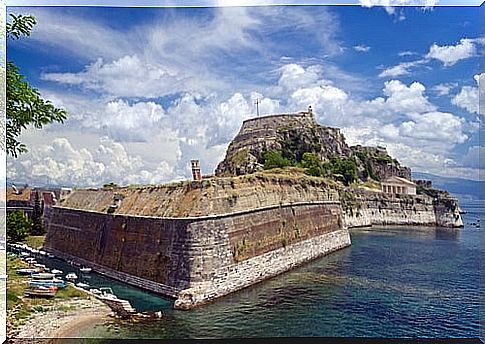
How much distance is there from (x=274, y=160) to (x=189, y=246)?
20.4 ft

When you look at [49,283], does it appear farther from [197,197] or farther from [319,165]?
[319,165]

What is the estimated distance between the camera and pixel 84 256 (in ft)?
36.1

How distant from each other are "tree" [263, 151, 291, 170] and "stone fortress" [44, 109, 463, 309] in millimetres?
188

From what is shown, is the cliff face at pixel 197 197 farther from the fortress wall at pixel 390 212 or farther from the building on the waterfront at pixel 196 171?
the fortress wall at pixel 390 212

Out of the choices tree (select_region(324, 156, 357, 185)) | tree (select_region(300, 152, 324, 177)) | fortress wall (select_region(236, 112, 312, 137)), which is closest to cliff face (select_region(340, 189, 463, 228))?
tree (select_region(324, 156, 357, 185))

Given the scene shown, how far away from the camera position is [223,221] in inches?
362

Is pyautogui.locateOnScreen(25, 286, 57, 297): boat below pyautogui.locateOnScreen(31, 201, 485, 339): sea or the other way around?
the other way around

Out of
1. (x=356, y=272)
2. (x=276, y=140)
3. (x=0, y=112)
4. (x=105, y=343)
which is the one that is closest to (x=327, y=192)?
(x=276, y=140)

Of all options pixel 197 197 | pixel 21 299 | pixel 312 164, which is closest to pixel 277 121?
pixel 312 164

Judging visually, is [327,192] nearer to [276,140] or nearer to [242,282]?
[276,140]

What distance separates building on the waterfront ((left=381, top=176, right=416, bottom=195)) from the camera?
41.9 feet

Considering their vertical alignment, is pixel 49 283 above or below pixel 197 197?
below

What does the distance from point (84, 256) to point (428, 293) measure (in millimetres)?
6351

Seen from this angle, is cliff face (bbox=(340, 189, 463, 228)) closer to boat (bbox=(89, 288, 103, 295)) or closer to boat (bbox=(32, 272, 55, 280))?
boat (bbox=(89, 288, 103, 295))
